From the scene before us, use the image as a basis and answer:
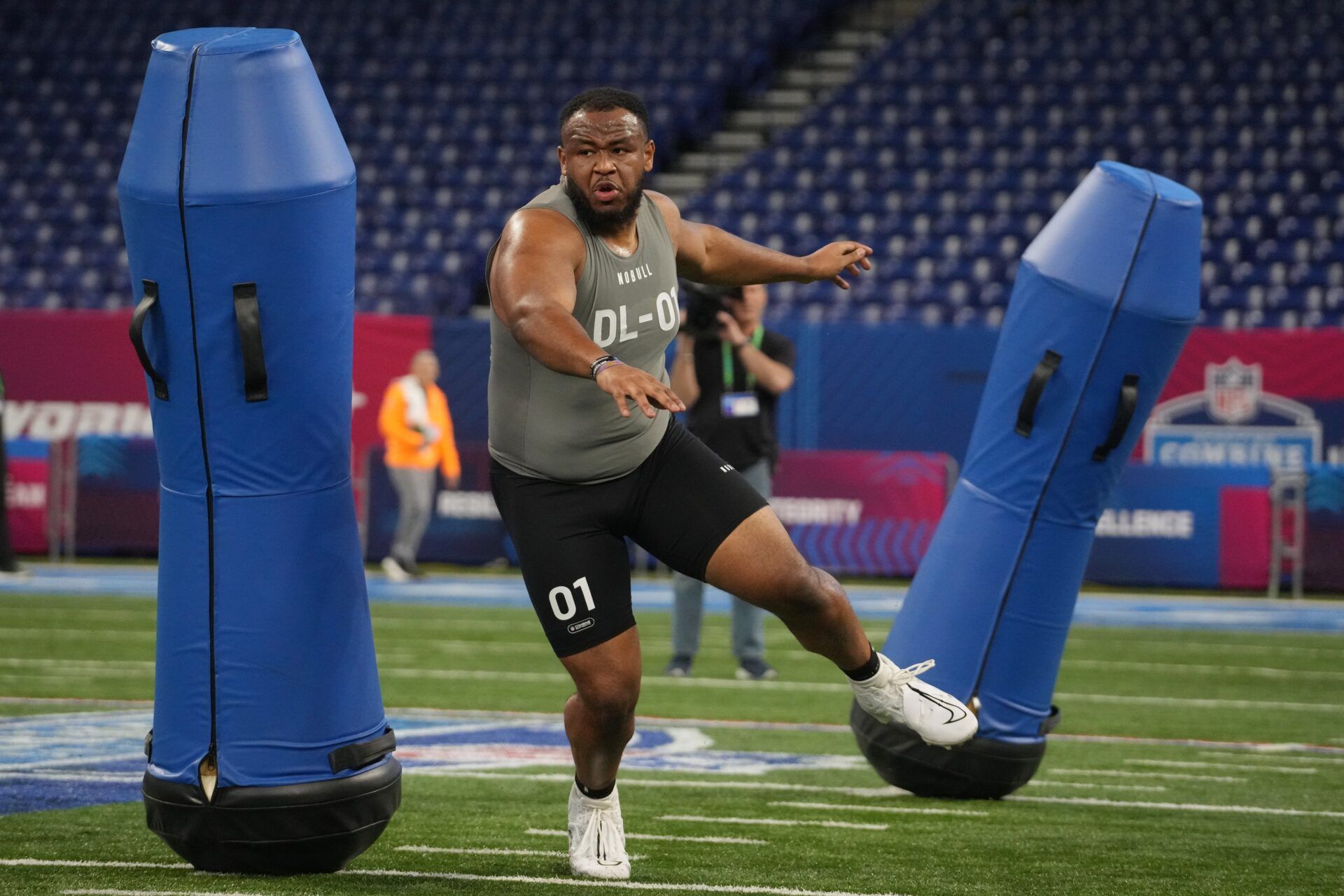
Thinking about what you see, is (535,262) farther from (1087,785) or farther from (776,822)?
(1087,785)

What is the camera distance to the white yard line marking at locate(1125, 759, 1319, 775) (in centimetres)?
679

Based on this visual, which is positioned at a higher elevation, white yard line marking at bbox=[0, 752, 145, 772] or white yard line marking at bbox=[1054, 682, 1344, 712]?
white yard line marking at bbox=[0, 752, 145, 772]

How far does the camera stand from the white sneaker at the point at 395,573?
15.6 meters

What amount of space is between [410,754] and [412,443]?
895 centimetres

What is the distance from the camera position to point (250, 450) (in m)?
4.36

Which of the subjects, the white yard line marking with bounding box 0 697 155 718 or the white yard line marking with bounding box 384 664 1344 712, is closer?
the white yard line marking with bounding box 0 697 155 718

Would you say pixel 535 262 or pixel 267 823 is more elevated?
pixel 535 262

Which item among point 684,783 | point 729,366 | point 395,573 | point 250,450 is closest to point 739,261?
point 250,450

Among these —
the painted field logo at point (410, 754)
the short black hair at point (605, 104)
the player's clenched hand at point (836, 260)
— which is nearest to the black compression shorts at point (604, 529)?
the player's clenched hand at point (836, 260)

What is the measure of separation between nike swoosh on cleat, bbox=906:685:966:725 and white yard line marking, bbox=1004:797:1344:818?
1212 millimetres

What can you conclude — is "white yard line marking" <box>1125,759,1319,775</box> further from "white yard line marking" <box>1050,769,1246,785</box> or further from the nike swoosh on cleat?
the nike swoosh on cleat

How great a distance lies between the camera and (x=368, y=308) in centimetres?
Result: 1998

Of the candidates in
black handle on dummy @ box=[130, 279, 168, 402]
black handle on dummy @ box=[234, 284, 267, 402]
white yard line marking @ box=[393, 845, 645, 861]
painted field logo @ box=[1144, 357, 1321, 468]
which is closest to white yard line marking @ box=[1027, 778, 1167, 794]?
white yard line marking @ box=[393, 845, 645, 861]

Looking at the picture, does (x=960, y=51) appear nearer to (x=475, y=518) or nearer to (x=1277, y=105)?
(x=1277, y=105)
